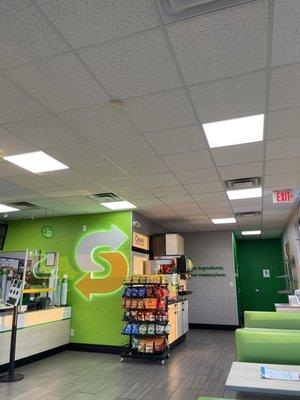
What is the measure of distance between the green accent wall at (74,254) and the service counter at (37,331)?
0.34m

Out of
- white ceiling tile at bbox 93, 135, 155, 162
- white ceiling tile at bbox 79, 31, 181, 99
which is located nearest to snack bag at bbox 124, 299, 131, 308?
white ceiling tile at bbox 93, 135, 155, 162

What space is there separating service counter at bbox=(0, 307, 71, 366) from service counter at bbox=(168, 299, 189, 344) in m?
2.28

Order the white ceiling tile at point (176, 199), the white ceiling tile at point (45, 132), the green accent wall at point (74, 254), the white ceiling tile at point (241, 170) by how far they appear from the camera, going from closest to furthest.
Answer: the white ceiling tile at point (45, 132), the white ceiling tile at point (241, 170), the white ceiling tile at point (176, 199), the green accent wall at point (74, 254)

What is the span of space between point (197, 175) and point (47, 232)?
4.45 meters

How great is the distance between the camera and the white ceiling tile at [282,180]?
4.91 m

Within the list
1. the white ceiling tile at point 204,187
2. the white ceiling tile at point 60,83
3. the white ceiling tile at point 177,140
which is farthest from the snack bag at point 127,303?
the white ceiling tile at point 60,83

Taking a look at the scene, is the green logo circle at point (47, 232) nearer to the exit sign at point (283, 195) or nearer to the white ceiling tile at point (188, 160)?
the white ceiling tile at point (188, 160)

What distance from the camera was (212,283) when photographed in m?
10.0

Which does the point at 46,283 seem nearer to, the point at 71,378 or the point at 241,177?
the point at 71,378

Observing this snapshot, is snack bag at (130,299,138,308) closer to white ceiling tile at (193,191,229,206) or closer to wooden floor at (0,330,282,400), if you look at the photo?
wooden floor at (0,330,282,400)

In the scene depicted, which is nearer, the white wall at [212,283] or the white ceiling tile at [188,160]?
the white ceiling tile at [188,160]

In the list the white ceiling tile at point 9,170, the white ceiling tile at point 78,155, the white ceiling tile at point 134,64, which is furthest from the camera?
the white ceiling tile at point 9,170

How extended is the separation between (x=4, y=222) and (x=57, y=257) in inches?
86.5

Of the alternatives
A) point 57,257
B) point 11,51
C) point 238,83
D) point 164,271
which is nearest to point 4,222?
point 57,257
